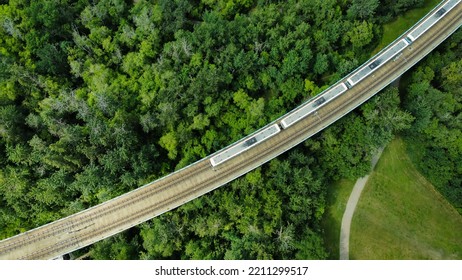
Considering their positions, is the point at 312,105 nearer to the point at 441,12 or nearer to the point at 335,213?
the point at 335,213

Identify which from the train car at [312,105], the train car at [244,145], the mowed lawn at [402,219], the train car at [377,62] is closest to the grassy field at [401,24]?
the train car at [377,62]

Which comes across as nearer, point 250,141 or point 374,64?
point 250,141

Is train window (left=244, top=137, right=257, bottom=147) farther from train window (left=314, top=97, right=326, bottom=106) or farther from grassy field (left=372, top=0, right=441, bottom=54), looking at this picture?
grassy field (left=372, top=0, right=441, bottom=54)

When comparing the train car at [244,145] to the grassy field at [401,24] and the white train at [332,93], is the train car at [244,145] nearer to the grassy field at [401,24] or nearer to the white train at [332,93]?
the white train at [332,93]

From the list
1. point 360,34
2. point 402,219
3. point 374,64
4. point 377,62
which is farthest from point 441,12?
point 402,219

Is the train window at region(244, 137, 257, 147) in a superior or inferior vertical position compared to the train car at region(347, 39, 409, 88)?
inferior

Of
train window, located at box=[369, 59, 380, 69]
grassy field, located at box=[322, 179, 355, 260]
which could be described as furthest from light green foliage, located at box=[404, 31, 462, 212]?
grassy field, located at box=[322, 179, 355, 260]
